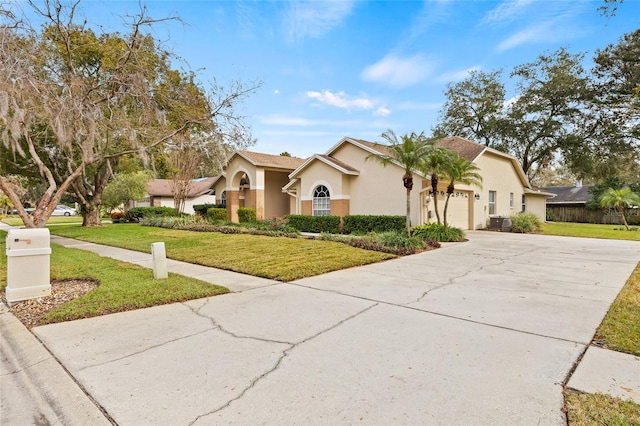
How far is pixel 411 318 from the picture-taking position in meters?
4.97

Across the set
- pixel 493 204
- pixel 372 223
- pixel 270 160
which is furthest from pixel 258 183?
pixel 493 204

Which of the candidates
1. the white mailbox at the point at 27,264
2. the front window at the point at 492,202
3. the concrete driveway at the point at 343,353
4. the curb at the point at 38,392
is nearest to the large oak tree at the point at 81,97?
the white mailbox at the point at 27,264

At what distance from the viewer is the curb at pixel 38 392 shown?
2.72 metres

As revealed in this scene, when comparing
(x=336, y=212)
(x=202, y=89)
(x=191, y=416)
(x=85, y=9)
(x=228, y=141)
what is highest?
(x=85, y=9)

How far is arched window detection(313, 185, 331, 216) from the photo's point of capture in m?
20.2

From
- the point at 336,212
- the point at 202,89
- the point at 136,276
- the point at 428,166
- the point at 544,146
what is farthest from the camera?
the point at 544,146

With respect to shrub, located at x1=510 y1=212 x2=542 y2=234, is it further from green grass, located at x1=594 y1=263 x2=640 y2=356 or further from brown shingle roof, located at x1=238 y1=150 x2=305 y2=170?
brown shingle roof, located at x1=238 y1=150 x2=305 y2=170

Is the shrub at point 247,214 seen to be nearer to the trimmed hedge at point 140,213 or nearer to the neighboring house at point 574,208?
the trimmed hedge at point 140,213

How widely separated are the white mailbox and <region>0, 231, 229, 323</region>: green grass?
0.78 meters

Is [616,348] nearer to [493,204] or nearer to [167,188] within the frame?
[493,204]

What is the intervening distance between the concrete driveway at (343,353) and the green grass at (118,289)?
34 centimetres

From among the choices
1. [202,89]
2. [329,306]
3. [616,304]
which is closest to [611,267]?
[616,304]

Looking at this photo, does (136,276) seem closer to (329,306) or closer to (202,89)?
(329,306)

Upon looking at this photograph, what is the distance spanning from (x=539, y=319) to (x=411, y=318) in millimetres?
1798
